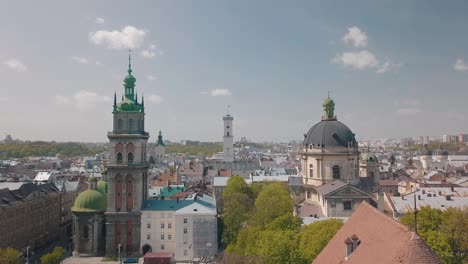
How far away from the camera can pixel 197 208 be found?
249ft

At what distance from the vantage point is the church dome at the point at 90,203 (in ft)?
250

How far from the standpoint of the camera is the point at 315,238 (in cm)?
4609

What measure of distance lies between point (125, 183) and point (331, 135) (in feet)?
130

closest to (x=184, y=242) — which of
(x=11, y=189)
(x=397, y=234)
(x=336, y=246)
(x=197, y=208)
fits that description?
(x=197, y=208)

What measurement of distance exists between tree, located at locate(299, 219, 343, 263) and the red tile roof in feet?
44.6

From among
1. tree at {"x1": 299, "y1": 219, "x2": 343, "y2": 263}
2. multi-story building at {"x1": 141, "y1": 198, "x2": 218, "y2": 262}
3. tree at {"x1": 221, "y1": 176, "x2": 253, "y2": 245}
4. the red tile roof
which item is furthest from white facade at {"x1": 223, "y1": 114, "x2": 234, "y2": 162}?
the red tile roof

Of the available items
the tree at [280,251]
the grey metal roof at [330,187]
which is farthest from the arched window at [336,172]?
the tree at [280,251]

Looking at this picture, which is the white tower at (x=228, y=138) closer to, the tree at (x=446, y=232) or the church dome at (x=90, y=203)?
the church dome at (x=90, y=203)

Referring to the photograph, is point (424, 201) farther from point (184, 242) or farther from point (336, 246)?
point (336, 246)

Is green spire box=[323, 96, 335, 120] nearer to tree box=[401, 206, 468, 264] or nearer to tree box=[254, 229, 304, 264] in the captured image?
tree box=[401, 206, 468, 264]

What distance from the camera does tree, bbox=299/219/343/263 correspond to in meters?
43.8

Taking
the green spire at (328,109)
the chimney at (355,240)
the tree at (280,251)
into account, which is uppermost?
the green spire at (328,109)

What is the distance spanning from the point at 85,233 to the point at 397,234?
63.5m

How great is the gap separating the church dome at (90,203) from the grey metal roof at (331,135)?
134 feet
